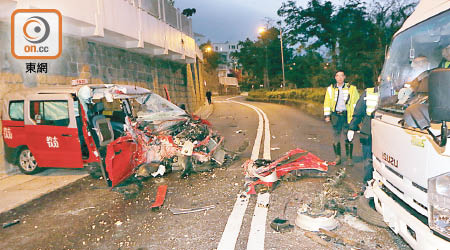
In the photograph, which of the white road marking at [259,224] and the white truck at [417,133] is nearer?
the white truck at [417,133]

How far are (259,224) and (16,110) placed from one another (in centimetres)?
647

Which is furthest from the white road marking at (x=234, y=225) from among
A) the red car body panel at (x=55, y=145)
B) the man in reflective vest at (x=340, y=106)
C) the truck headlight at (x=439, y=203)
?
the red car body panel at (x=55, y=145)

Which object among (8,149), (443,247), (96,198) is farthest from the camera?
(8,149)

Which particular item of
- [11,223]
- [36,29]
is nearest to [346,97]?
[11,223]

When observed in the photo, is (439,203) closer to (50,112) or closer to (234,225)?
(234,225)

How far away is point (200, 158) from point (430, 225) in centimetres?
492

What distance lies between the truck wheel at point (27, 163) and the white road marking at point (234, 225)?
17.2 ft

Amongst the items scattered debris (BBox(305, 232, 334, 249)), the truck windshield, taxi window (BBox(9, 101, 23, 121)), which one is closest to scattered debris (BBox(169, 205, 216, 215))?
scattered debris (BBox(305, 232, 334, 249))

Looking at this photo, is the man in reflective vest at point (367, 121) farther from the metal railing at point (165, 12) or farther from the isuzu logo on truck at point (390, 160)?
the metal railing at point (165, 12)

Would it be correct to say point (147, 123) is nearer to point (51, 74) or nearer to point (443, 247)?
point (51, 74)

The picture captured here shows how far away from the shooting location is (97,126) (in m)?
6.95

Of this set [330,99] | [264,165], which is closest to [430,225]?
[264,165]

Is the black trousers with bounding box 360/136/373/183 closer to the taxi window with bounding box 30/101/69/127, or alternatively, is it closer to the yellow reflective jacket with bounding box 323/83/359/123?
the yellow reflective jacket with bounding box 323/83/359/123

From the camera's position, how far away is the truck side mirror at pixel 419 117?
95.6 inches
